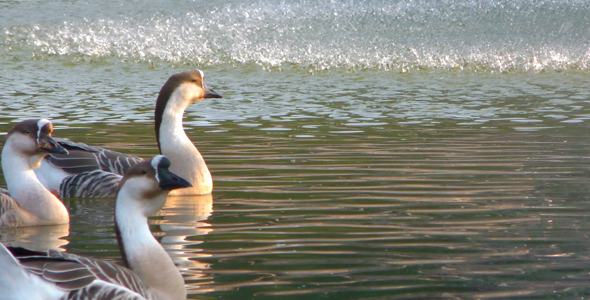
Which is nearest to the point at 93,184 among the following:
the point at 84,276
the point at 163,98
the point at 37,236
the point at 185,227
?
the point at 163,98

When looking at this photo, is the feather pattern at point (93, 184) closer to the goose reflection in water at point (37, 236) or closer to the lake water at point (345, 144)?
the lake water at point (345, 144)

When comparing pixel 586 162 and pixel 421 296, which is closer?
pixel 421 296

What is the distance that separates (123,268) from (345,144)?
6.36 metres

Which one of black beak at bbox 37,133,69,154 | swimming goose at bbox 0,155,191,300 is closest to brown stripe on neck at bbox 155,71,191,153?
black beak at bbox 37,133,69,154

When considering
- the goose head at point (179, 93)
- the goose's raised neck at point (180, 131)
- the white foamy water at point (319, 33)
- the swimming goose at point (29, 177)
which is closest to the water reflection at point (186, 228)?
the goose's raised neck at point (180, 131)

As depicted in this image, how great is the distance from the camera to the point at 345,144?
1043 cm

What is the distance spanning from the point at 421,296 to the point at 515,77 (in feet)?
55.4

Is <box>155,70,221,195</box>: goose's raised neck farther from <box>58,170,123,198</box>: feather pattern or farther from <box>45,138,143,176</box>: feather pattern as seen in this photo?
<box>58,170,123,198</box>: feather pattern

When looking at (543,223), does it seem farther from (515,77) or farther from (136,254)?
(515,77)

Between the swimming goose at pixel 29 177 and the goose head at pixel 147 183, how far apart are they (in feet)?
7.53

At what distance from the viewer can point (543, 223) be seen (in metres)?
6.39

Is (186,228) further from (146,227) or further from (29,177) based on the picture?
(146,227)

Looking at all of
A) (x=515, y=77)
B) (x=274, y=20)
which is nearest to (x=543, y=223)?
(x=515, y=77)

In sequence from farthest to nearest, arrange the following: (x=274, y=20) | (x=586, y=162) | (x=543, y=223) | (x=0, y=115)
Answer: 1. (x=274, y=20)
2. (x=0, y=115)
3. (x=586, y=162)
4. (x=543, y=223)
